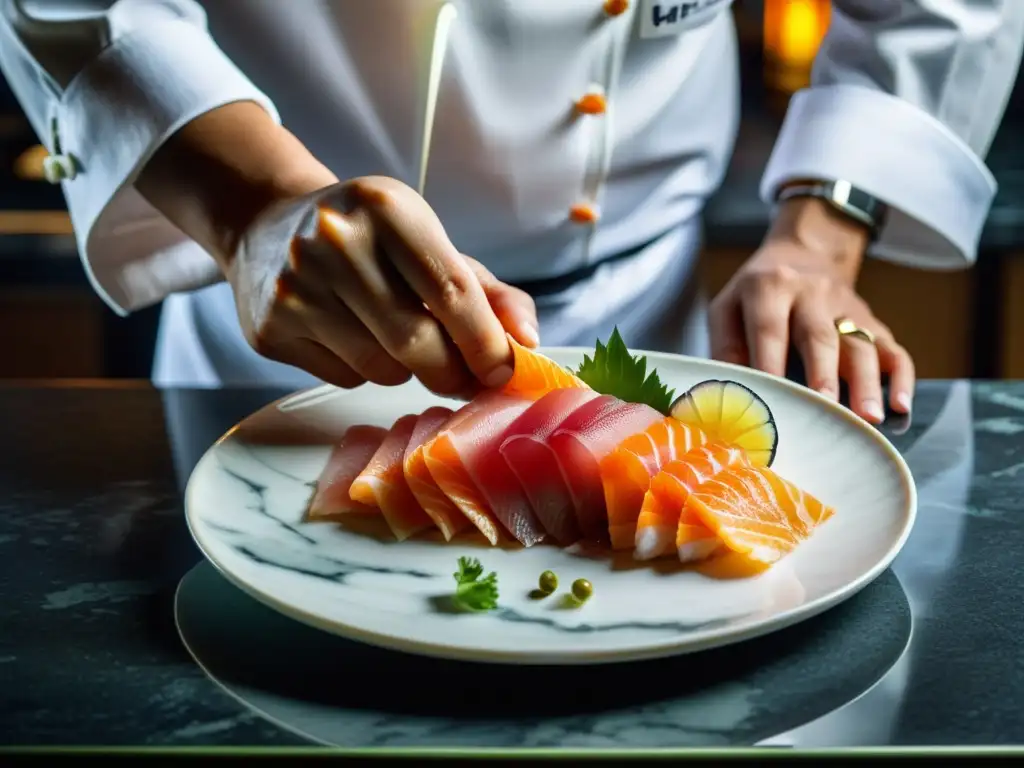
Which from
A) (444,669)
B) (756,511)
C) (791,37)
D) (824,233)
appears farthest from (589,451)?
(791,37)

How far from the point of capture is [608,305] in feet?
5.26

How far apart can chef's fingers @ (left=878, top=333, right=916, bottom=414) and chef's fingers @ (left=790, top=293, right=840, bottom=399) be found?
6 centimetres

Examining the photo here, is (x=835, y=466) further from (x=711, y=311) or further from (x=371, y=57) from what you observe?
(x=371, y=57)

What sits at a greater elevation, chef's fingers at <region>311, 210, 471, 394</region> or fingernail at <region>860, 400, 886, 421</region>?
chef's fingers at <region>311, 210, 471, 394</region>

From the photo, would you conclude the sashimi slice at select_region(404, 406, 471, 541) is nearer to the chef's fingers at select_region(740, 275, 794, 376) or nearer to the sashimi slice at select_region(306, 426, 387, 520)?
the sashimi slice at select_region(306, 426, 387, 520)

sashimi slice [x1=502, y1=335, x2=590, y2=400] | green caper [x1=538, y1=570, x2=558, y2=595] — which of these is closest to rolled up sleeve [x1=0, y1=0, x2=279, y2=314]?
sashimi slice [x1=502, y1=335, x2=590, y2=400]

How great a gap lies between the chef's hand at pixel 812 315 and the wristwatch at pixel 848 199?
0.03 ft

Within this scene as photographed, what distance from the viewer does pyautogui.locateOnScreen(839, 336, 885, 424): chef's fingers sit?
131 centimetres

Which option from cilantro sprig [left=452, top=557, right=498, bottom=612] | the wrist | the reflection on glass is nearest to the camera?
the reflection on glass

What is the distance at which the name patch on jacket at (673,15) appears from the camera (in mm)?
1475

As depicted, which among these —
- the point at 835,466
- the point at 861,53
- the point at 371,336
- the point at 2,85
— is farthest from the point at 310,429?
the point at 2,85

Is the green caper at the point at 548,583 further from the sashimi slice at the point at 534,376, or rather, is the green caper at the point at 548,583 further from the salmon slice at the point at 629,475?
the sashimi slice at the point at 534,376

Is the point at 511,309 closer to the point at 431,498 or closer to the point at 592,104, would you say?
the point at 431,498

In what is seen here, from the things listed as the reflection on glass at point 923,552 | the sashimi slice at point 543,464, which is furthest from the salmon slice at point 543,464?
the reflection on glass at point 923,552
